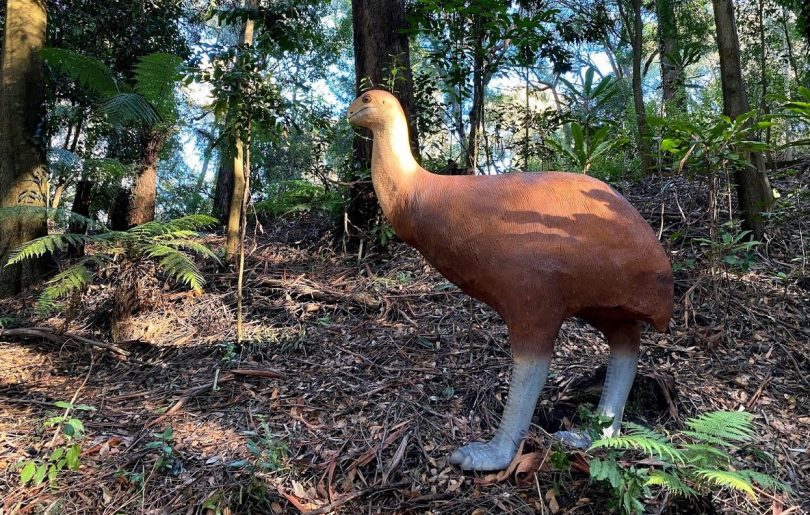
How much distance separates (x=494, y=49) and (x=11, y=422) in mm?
4036

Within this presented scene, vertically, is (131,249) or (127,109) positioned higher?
(127,109)

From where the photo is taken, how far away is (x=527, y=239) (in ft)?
7.64

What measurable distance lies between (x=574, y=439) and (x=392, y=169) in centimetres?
153

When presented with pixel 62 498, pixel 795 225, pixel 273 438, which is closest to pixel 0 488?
pixel 62 498

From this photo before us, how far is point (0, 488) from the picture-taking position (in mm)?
2326

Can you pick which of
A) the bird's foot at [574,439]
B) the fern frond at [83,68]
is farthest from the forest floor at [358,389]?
the fern frond at [83,68]

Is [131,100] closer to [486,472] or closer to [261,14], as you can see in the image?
[261,14]

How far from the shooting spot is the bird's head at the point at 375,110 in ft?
8.20

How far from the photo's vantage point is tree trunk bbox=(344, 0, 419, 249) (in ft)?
16.9

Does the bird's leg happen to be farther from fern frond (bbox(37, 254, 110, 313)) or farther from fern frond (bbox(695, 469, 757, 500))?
fern frond (bbox(37, 254, 110, 313))

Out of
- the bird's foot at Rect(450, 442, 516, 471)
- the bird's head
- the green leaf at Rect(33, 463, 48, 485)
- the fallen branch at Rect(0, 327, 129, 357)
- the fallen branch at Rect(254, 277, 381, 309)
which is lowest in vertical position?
the bird's foot at Rect(450, 442, 516, 471)

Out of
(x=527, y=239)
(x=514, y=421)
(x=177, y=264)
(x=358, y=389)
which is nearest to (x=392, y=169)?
(x=527, y=239)

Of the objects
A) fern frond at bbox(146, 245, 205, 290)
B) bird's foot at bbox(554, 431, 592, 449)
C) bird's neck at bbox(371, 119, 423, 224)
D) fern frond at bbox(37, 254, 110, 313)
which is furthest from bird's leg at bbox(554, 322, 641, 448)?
fern frond at bbox(37, 254, 110, 313)

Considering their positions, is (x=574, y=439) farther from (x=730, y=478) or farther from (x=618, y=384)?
(x=730, y=478)
